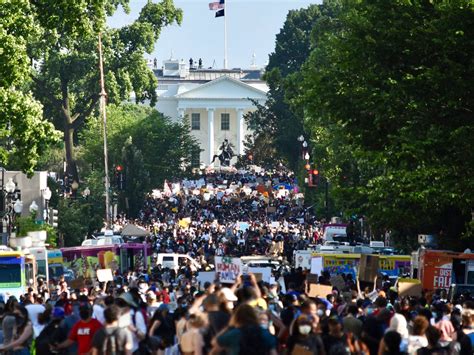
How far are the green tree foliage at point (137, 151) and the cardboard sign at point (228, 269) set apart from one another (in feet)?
193

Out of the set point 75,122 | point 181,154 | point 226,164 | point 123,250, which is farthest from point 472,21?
point 226,164

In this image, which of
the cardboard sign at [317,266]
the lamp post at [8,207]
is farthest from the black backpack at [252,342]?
the lamp post at [8,207]

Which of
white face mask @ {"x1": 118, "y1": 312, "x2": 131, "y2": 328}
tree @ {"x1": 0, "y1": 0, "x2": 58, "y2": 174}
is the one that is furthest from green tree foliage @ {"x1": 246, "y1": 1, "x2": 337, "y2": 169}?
white face mask @ {"x1": 118, "y1": 312, "x2": 131, "y2": 328}

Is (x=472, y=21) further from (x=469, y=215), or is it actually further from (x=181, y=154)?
(x=181, y=154)

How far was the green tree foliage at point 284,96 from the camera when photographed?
112 metres

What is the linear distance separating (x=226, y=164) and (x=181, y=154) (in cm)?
8035

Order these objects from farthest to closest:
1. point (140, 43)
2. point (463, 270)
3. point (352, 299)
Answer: point (140, 43) → point (463, 270) → point (352, 299)

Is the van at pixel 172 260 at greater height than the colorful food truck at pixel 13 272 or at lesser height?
lesser

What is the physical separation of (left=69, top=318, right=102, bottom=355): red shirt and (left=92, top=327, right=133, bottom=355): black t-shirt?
1.27m

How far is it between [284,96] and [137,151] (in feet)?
41.5

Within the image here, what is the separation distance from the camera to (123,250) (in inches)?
2315

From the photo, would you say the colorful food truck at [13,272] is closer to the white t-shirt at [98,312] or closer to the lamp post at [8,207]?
the white t-shirt at [98,312]

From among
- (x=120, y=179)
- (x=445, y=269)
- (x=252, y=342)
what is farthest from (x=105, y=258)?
(x=252, y=342)

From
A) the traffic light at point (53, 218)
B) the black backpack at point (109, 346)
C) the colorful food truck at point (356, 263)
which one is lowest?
the colorful food truck at point (356, 263)
